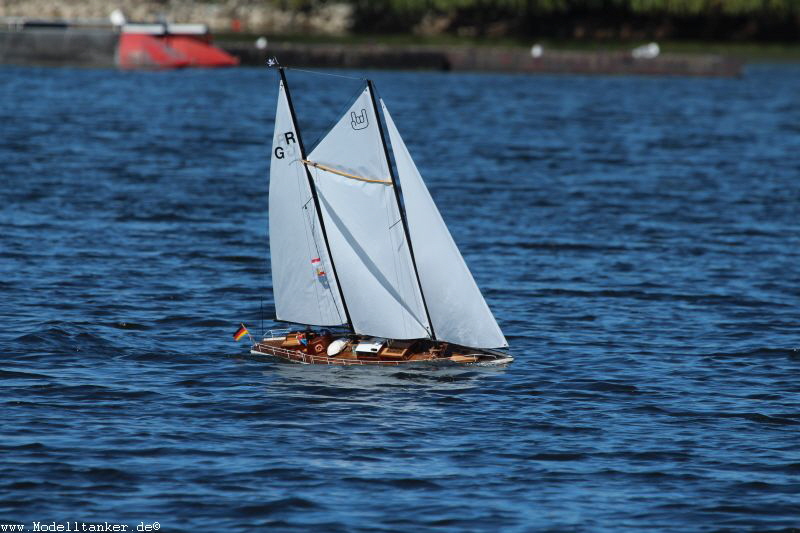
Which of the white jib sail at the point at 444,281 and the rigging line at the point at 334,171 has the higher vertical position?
the rigging line at the point at 334,171

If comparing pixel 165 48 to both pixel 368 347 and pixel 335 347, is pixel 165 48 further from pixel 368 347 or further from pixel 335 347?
pixel 368 347

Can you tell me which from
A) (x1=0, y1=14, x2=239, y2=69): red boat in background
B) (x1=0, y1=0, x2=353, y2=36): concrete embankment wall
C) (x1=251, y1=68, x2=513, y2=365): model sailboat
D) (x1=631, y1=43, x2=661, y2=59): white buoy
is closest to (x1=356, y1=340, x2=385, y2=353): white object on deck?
(x1=251, y1=68, x2=513, y2=365): model sailboat

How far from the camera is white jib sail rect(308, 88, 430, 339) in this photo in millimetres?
33719

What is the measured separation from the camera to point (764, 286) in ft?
160

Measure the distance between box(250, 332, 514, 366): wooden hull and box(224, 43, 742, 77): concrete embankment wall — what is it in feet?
364

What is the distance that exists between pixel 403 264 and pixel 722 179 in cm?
4829

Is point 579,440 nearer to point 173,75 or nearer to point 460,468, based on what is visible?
point 460,468

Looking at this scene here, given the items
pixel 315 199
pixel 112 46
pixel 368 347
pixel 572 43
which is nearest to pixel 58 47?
pixel 112 46

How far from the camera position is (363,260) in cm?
3512

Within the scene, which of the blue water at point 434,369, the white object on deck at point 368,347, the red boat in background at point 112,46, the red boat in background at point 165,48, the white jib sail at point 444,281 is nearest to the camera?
the blue water at point 434,369

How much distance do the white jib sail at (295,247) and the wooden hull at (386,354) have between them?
858 mm

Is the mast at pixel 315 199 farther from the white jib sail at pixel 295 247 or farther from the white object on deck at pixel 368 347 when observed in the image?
the white object on deck at pixel 368 347

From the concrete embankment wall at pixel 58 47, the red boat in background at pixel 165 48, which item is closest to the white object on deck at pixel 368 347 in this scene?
the red boat in background at pixel 165 48

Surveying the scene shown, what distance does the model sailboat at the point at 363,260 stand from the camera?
33.8 meters
